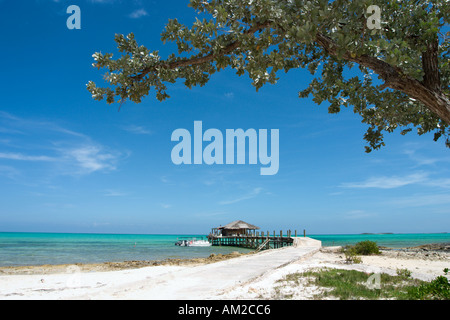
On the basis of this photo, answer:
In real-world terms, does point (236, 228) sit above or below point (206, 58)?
below

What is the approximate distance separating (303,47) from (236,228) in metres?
53.7

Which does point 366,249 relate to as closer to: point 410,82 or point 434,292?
point 434,292

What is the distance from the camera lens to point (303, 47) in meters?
7.19

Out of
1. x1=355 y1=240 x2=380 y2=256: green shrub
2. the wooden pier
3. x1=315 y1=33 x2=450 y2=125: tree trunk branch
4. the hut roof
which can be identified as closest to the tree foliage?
x1=315 y1=33 x2=450 y2=125: tree trunk branch

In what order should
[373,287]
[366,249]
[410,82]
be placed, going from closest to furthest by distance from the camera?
[410,82], [373,287], [366,249]

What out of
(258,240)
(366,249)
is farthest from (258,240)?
(366,249)

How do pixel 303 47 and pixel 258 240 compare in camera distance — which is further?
pixel 258 240

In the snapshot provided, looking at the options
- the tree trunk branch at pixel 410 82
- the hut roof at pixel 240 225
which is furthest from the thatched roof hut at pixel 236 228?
the tree trunk branch at pixel 410 82

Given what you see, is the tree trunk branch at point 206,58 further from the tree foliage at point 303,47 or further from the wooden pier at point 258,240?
the wooden pier at point 258,240

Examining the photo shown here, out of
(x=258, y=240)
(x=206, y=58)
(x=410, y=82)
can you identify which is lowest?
(x=258, y=240)

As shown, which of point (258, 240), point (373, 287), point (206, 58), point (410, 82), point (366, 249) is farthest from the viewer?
point (258, 240)

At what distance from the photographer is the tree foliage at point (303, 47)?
4.77m
